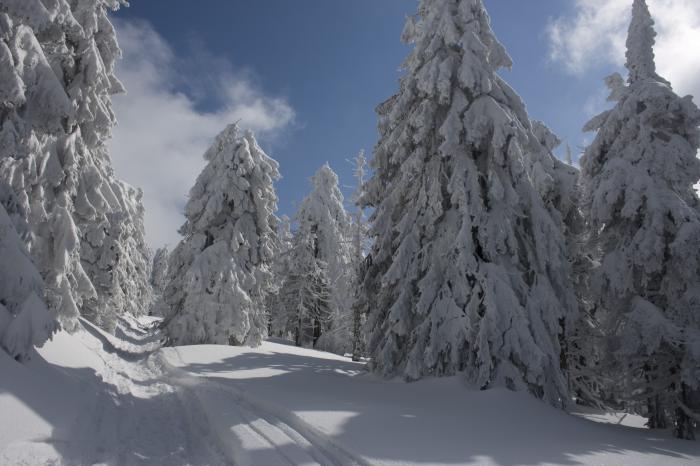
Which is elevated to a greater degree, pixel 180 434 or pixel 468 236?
pixel 468 236

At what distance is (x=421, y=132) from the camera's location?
1237cm

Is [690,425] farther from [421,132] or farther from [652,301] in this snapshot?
[421,132]

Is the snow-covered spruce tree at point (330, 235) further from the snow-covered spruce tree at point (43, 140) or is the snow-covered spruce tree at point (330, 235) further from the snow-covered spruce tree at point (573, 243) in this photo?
the snow-covered spruce tree at point (43, 140)

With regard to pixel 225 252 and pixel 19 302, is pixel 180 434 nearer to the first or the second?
pixel 19 302

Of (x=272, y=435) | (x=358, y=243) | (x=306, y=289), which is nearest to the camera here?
(x=272, y=435)

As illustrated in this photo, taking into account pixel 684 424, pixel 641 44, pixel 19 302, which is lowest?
pixel 684 424

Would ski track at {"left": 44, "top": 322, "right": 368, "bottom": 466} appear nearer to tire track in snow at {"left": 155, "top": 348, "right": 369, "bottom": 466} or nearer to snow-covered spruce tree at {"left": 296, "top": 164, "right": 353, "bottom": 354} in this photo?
tire track in snow at {"left": 155, "top": 348, "right": 369, "bottom": 466}

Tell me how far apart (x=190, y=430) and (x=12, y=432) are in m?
2.69

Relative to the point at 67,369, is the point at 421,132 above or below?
above

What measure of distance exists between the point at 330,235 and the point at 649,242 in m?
23.5

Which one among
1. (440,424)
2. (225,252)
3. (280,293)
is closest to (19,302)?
(440,424)

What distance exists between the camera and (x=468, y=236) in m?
10.9

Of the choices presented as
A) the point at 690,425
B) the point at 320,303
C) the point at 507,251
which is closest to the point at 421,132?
the point at 507,251

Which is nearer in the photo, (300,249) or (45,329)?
(45,329)
